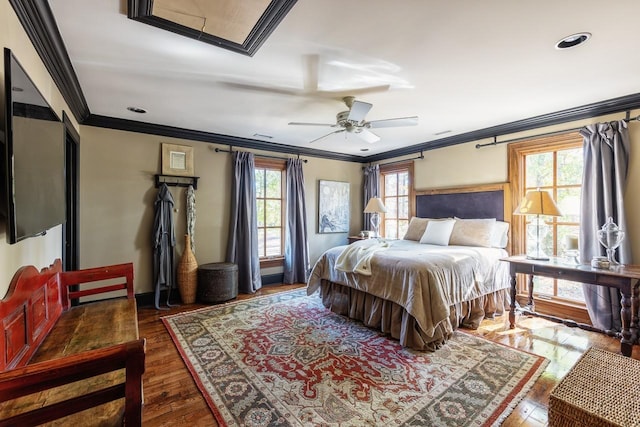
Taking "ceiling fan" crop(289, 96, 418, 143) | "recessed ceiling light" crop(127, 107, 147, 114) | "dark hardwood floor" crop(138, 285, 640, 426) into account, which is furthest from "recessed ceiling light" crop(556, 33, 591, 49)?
"recessed ceiling light" crop(127, 107, 147, 114)

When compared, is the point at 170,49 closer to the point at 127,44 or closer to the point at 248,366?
the point at 127,44

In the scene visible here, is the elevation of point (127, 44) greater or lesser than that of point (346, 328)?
greater

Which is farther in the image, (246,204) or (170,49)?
(246,204)

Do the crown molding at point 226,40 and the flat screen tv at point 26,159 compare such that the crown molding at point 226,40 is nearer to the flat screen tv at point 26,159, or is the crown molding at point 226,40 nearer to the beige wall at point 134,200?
the flat screen tv at point 26,159

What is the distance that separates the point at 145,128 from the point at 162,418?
11.2 ft

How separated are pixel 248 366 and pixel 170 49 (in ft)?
8.01

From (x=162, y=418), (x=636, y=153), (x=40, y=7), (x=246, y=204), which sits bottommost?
(x=162, y=418)

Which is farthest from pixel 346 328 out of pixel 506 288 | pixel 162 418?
pixel 506 288

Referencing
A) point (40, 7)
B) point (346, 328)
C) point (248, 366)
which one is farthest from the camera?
point (346, 328)

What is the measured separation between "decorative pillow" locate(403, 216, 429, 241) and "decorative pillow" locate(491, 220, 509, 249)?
3.08 feet

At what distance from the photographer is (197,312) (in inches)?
141

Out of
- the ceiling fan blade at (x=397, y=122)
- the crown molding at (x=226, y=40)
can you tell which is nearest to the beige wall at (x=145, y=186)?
the crown molding at (x=226, y=40)

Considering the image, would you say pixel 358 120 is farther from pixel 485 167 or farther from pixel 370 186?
pixel 370 186

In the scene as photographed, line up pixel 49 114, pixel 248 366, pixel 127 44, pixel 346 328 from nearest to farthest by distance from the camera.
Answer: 1. pixel 49 114
2. pixel 127 44
3. pixel 248 366
4. pixel 346 328
